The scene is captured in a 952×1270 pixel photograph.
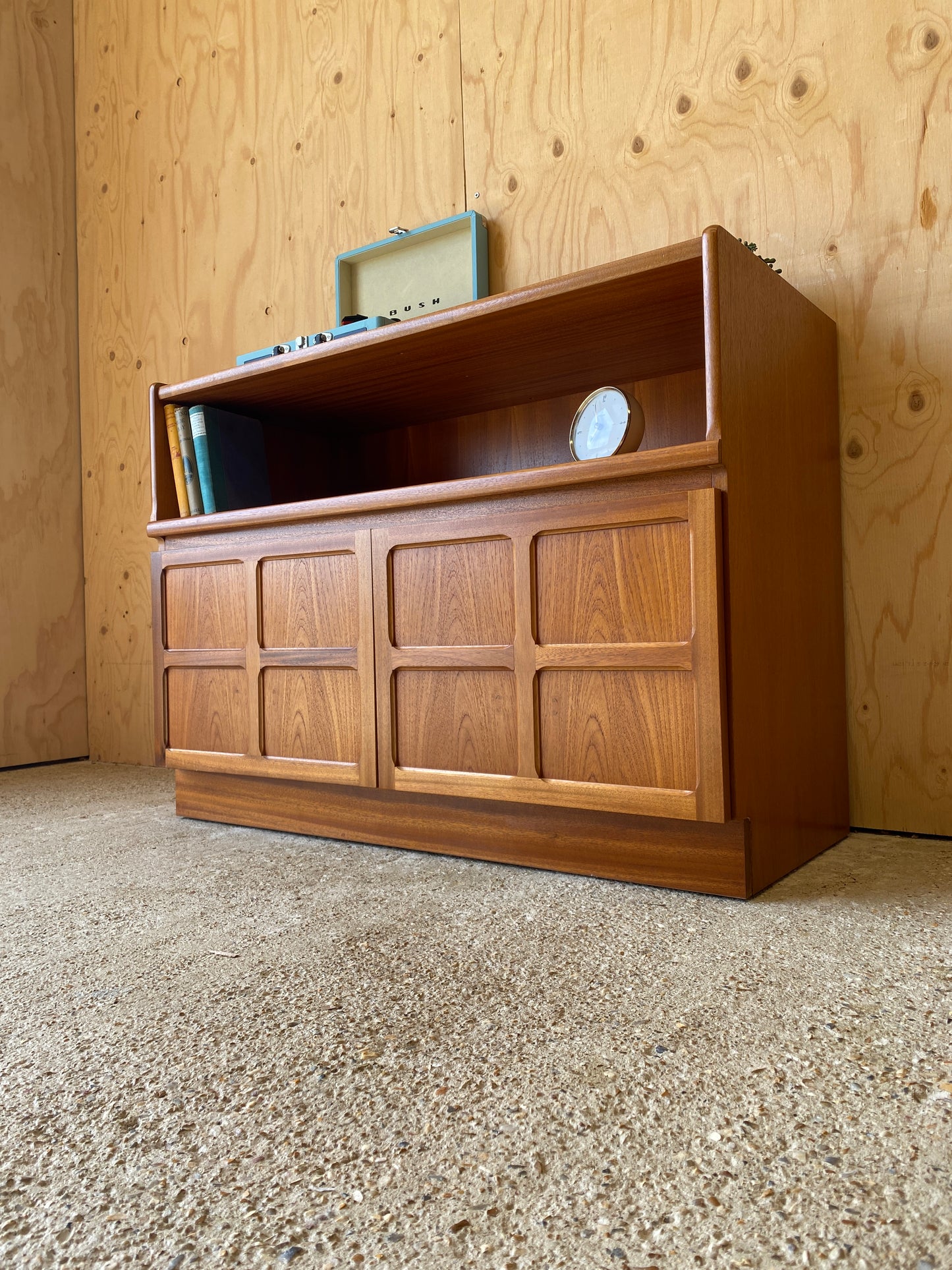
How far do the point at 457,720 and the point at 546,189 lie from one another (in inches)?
50.9

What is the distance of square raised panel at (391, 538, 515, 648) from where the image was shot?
150cm

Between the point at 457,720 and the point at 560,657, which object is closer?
the point at 560,657

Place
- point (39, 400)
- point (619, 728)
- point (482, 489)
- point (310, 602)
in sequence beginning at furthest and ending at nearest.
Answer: point (39, 400)
point (310, 602)
point (482, 489)
point (619, 728)

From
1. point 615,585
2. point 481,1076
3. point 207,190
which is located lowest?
point 481,1076

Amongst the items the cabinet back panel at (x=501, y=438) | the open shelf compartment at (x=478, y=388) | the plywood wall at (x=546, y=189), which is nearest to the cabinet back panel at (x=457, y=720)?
the open shelf compartment at (x=478, y=388)

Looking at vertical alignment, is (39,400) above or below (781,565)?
A: above

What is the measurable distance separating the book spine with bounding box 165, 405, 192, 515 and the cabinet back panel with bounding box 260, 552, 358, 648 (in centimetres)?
31

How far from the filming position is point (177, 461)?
1.99 meters

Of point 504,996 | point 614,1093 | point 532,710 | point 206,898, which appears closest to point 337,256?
point 532,710

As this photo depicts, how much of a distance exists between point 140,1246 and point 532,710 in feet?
3.16

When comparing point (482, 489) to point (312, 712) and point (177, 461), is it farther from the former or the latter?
point (177, 461)

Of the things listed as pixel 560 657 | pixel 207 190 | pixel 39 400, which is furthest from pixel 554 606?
pixel 39 400

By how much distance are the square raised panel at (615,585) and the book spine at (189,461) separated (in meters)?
0.89

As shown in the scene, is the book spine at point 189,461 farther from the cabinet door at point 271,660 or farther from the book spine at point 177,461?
the cabinet door at point 271,660
